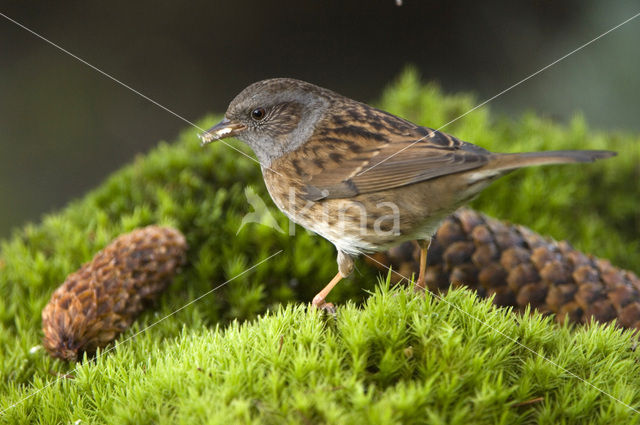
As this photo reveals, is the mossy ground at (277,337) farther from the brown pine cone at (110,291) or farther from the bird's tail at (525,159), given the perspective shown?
the bird's tail at (525,159)

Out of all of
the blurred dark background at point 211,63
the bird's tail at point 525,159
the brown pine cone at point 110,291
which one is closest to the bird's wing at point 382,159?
the bird's tail at point 525,159

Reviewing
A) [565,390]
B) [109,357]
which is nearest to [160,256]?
[109,357]

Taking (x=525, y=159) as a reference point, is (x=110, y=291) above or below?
below

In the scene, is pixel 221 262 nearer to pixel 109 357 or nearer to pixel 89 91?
pixel 109 357

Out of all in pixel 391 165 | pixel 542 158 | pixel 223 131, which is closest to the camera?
pixel 542 158

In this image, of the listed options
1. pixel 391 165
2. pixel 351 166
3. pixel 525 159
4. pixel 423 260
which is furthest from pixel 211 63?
pixel 525 159

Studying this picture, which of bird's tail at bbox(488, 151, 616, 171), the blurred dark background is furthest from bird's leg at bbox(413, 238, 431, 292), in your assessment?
the blurred dark background

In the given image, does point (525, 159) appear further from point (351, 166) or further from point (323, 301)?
point (323, 301)
